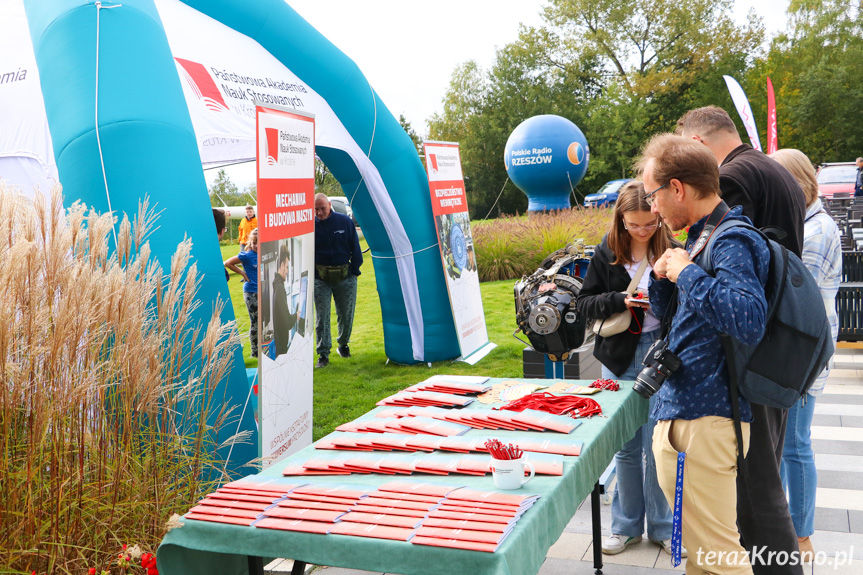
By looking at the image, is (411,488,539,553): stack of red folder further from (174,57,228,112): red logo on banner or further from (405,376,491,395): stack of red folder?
(174,57,228,112): red logo on banner

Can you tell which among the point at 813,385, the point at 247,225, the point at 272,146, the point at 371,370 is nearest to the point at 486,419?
the point at 813,385

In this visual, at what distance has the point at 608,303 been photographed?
3.04 metres

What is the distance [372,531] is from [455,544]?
227 millimetres

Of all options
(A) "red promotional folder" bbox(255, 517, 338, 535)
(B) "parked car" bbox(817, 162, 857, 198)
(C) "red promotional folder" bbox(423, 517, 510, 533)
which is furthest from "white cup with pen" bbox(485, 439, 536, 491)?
(B) "parked car" bbox(817, 162, 857, 198)

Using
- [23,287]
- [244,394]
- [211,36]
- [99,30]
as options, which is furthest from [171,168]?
[211,36]

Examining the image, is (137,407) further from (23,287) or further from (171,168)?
(171,168)

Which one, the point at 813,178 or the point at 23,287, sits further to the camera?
the point at 813,178

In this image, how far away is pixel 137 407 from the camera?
2.42m

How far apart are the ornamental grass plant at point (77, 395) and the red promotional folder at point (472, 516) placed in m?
1.15

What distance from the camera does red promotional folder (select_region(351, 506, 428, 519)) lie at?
1.81 m

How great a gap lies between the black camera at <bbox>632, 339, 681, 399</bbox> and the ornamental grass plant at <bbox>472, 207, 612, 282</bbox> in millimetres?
10546

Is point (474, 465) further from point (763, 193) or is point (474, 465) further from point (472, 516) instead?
point (763, 193)

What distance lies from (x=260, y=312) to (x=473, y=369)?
13.2ft

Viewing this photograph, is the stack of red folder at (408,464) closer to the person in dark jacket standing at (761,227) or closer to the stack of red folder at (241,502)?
the stack of red folder at (241,502)
